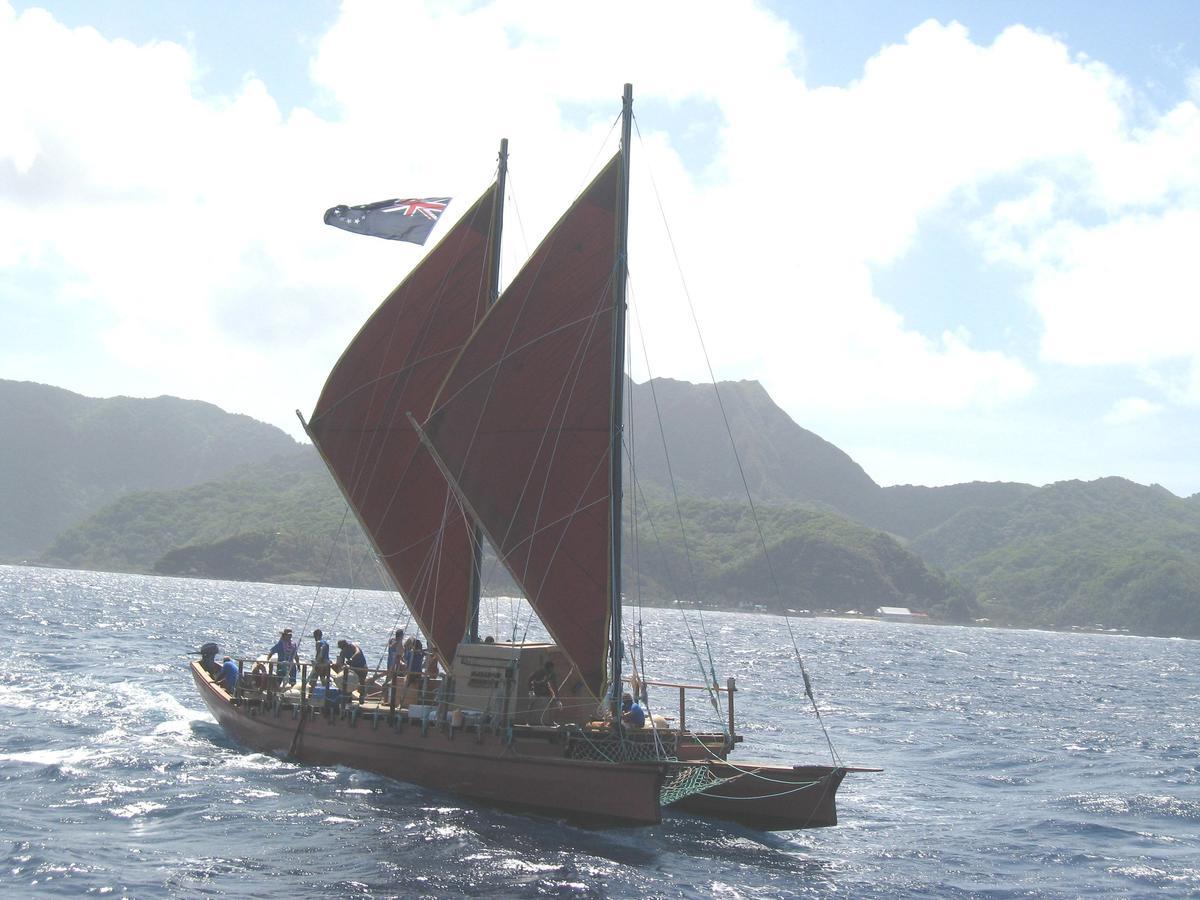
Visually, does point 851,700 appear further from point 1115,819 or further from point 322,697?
point 322,697

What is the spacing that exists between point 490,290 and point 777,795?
16462 mm

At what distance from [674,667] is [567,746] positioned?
50.1 m

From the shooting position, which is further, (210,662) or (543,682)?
(210,662)

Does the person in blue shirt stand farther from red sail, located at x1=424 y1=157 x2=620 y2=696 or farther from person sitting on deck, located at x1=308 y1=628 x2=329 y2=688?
red sail, located at x1=424 y1=157 x2=620 y2=696

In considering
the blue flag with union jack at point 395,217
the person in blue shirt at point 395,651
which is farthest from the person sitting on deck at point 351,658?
the blue flag with union jack at point 395,217

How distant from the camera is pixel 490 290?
32.2 metres

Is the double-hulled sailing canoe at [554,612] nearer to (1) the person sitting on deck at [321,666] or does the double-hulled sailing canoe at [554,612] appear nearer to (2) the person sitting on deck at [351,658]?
(1) the person sitting on deck at [321,666]

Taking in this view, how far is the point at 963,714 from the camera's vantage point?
52.3 metres

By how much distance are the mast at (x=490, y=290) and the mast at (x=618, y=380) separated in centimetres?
550

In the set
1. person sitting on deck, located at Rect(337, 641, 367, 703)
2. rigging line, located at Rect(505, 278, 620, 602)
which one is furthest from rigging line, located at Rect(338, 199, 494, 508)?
rigging line, located at Rect(505, 278, 620, 602)

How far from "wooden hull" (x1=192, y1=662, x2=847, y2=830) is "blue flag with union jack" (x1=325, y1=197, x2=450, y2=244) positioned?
15222mm

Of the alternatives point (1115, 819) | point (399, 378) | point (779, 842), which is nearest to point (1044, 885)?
point (779, 842)

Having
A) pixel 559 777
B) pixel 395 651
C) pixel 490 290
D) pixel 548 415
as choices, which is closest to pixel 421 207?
pixel 490 290

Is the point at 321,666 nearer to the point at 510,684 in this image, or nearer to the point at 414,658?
the point at 414,658
